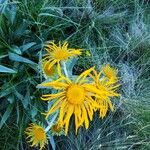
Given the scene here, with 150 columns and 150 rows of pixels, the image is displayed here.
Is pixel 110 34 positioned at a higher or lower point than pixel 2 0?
lower

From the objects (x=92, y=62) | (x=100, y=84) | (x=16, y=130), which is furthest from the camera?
(x=92, y=62)

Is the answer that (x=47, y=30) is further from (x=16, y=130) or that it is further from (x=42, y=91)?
(x=16, y=130)

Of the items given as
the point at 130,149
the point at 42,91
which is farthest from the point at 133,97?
the point at 42,91

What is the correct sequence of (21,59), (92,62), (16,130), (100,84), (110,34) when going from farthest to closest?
(110,34), (92,62), (16,130), (21,59), (100,84)

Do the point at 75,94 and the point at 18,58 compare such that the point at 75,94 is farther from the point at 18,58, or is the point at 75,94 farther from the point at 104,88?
the point at 18,58

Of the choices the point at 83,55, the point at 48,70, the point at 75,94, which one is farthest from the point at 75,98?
the point at 83,55

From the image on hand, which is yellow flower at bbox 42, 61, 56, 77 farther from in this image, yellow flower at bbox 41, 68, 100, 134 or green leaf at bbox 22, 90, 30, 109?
green leaf at bbox 22, 90, 30, 109

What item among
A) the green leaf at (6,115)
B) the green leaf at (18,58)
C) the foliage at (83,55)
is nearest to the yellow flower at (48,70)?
the foliage at (83,55)

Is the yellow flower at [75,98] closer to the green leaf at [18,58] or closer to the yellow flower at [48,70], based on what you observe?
the yellow flower at [48,70]
